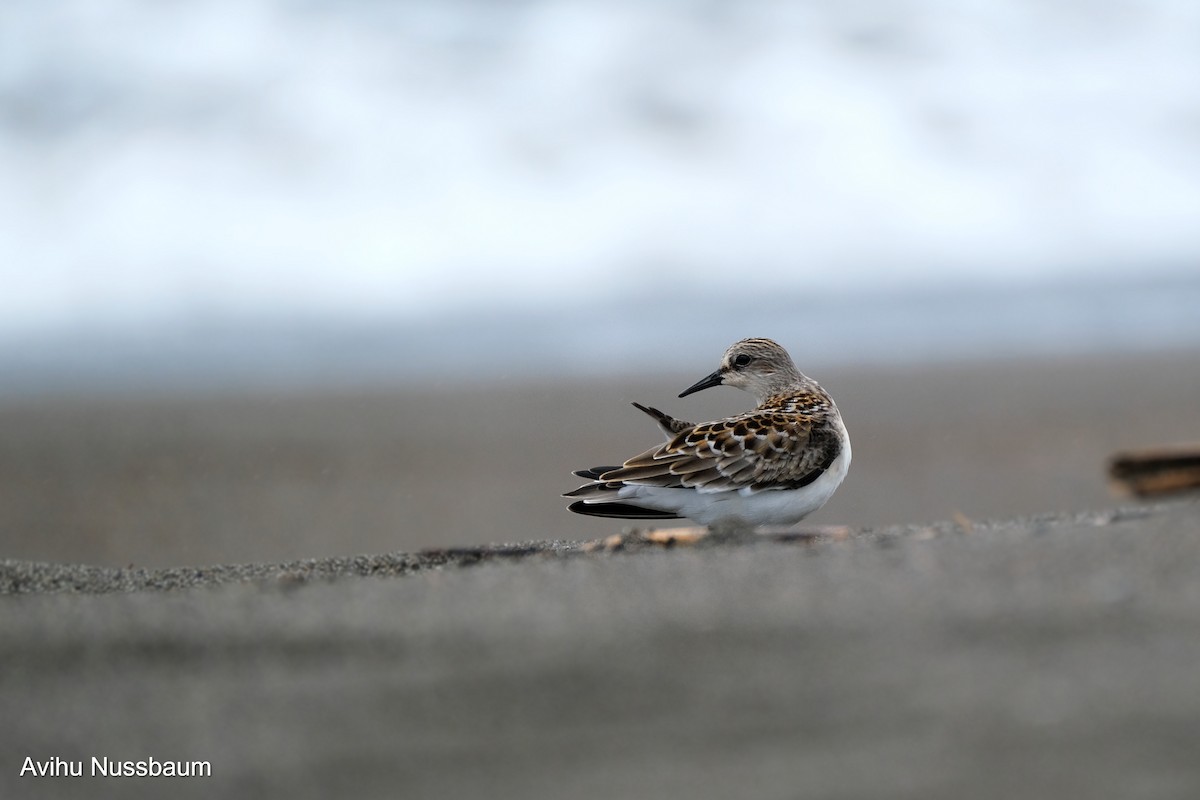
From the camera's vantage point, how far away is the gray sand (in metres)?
2.52

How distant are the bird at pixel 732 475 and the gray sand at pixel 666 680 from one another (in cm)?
106

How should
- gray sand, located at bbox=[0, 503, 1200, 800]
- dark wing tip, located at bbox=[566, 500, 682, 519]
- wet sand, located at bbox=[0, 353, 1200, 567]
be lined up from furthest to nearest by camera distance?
wet sand, located at bbox=[0, 353, 1200, 567], dark wing tip, located at bbox=[566, 500, 682, 519], gray sand, located at bbox=[0, 503, 1200, 800]

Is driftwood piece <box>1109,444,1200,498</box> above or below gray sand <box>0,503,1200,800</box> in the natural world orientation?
above

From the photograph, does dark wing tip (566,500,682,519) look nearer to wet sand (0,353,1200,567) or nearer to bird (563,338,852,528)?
bird (563,338,852,528)

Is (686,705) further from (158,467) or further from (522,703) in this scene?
(158,467)

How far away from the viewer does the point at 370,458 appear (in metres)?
13.3

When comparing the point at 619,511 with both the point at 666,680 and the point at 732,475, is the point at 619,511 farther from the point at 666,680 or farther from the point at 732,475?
the point at 666,680

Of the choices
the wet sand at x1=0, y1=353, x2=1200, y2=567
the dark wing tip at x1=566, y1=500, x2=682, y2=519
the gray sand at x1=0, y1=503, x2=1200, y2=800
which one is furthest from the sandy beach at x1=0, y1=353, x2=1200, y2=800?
the wet sand at x1=0, y1=353, x2=1200, y2=567

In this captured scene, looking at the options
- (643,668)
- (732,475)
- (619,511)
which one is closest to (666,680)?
(643,668)

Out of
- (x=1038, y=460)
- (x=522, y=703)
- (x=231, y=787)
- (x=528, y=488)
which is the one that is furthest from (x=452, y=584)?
(x=1038, y=460)

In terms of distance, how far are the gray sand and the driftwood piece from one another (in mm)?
811

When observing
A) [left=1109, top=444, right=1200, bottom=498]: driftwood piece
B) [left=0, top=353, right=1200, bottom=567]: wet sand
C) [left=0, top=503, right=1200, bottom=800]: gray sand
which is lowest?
[left=0, top=503, right=1200, bottom=800]: gray sand

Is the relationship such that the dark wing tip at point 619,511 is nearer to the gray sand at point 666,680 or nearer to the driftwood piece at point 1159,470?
the gray sand at point 666,680

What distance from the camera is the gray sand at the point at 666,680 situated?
2523 mm
